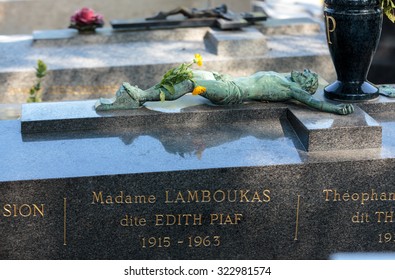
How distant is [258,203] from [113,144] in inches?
43.0

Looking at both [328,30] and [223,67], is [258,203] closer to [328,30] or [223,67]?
[328,30]

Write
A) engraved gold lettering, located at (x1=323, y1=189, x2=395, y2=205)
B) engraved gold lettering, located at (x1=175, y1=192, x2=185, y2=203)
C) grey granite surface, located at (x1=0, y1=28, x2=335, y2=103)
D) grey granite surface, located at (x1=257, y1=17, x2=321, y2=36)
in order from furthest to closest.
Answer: grey granite surface, located at (x1=257, y1=17, x2=321, y2=36) < grey granite surface, located at (x1=0, y1=28, x2=335, y2=103) < engraved gold lettering, located at (x1=323, y1=189, x2=395, y2=205) < engraved gold lettering, located at (x1=175, y1=192, x2=185, y2=203)

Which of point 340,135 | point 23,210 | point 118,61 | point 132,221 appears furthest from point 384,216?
point 118,61

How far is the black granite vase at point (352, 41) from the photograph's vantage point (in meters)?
6.05

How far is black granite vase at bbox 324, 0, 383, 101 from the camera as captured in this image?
19.9ft

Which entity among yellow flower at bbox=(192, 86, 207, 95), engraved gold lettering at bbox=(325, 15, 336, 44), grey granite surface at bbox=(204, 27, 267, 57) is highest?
engraved gold lettering at bbox=(325, 15, 336, 44)

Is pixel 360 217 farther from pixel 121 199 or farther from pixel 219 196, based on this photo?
pixel 121 199

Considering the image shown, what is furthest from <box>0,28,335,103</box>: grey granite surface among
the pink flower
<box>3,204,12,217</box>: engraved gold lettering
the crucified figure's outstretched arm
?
<box>3,204,12,217</box>: engraved gold lettering

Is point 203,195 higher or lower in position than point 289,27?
higher

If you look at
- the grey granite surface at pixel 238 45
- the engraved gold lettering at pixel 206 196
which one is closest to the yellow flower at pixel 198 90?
the engraved gold lettering at pixel 206 196

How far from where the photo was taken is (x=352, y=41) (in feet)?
20.1

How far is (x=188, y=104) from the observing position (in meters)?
6.21

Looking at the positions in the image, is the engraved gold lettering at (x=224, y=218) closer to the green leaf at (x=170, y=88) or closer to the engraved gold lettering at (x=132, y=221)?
the engraved gold lettering at (x=132, y=221)

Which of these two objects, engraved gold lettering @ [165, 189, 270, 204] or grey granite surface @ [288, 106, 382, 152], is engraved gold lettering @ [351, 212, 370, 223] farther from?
engraved gold lettering @ [165, 189, 270, 204]
